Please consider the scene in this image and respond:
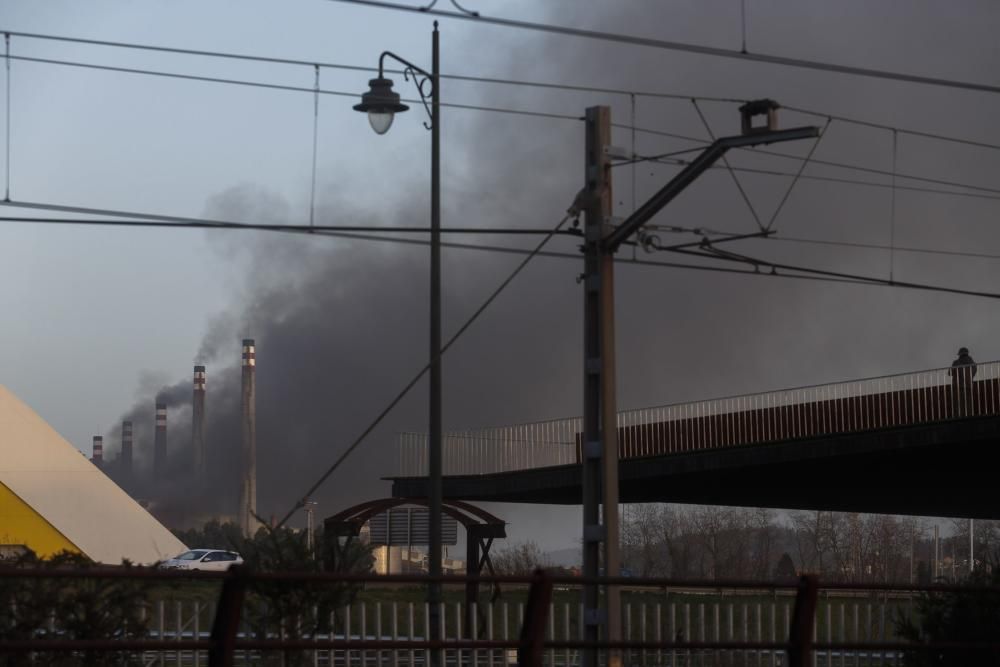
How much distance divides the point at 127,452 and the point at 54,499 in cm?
10760

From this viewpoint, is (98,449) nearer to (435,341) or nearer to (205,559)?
(205,559)

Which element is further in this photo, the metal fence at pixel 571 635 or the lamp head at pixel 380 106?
the lamp head at pixel 380 106

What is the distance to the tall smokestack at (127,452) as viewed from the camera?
512 feet

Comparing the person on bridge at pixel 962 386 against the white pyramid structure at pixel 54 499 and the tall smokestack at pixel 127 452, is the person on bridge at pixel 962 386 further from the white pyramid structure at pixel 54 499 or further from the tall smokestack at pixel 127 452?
the tall smokestack at pixel 127 452

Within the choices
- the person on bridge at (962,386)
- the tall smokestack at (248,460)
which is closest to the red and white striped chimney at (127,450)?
the tall smokestack at (248,460)

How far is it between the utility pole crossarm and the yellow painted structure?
36.6 metres

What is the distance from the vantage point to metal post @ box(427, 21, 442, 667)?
22.3 m

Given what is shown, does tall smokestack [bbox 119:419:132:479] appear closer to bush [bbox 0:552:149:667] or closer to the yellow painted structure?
the yellow painted structure

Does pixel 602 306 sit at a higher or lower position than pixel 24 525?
higher

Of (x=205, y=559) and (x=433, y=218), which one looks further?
(x=205, y=559)

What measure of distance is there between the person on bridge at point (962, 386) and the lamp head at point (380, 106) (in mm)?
18505

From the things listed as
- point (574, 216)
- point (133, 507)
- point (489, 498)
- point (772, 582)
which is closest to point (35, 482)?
point (133, 507)

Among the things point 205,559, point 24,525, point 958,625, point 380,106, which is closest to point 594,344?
point 380,106

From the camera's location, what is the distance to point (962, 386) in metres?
35.5
